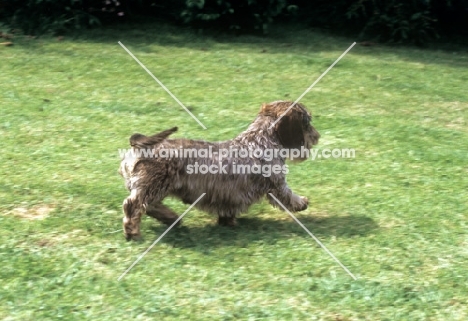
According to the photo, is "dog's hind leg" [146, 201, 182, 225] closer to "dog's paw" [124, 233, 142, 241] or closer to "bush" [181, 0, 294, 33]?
"dog's paw" [124, 233, 142, 241]

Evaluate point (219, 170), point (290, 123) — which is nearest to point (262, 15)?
point (290, 123)

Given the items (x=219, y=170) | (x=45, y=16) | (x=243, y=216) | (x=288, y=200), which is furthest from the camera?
(x=45, y=16)

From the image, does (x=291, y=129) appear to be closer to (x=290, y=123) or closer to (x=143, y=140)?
(x=290, y=123)

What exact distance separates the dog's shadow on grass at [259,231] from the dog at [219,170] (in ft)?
0.38

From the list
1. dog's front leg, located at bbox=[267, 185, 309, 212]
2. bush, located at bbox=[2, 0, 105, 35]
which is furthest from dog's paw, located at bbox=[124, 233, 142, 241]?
bush, located at bbox=[2, 0, 105, 35]

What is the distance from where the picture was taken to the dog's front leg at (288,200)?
5.70 metres

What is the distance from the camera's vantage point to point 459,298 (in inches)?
180

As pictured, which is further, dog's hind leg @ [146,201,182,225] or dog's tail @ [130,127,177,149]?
dog's hind leg @ [146,201,182,225]

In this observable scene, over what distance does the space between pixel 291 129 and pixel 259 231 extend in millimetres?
944

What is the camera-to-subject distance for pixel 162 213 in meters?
5.48

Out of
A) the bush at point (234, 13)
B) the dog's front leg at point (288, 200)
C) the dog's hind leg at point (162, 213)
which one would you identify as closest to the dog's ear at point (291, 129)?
the dog's front leg at point (288, 200)

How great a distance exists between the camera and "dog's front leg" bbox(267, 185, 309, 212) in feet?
18.7

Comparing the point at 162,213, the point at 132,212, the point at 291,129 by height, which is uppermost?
the point at 291,129

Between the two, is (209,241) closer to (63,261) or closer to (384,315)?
(63,261)
